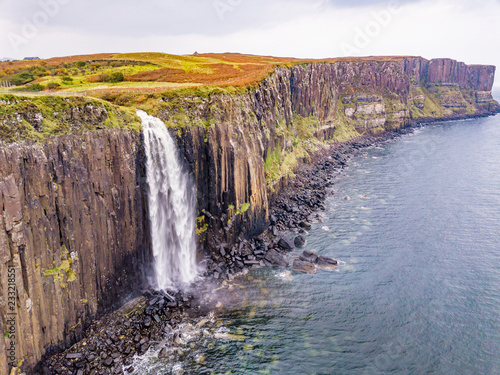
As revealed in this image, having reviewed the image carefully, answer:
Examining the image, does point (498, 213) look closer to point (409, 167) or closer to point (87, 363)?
point (409, 167)

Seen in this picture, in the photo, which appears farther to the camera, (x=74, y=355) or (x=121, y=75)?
(x=121, y=75)

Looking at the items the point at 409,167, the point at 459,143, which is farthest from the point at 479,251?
the point at 459,143

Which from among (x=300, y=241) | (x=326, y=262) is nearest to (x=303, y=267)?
(x=326, y=262)

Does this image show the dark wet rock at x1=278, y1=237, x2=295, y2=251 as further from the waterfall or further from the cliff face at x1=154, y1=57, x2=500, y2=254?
the waterfall

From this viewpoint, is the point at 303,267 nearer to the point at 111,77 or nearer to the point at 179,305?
the point at 179,305

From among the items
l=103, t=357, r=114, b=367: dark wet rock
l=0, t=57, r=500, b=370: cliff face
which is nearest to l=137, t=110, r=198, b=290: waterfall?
l=0, t=57, r=500, b=370: cliff face

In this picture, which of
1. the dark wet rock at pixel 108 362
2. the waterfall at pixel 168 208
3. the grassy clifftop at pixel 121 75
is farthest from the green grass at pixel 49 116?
the dark wet rock at pixel 108 362
